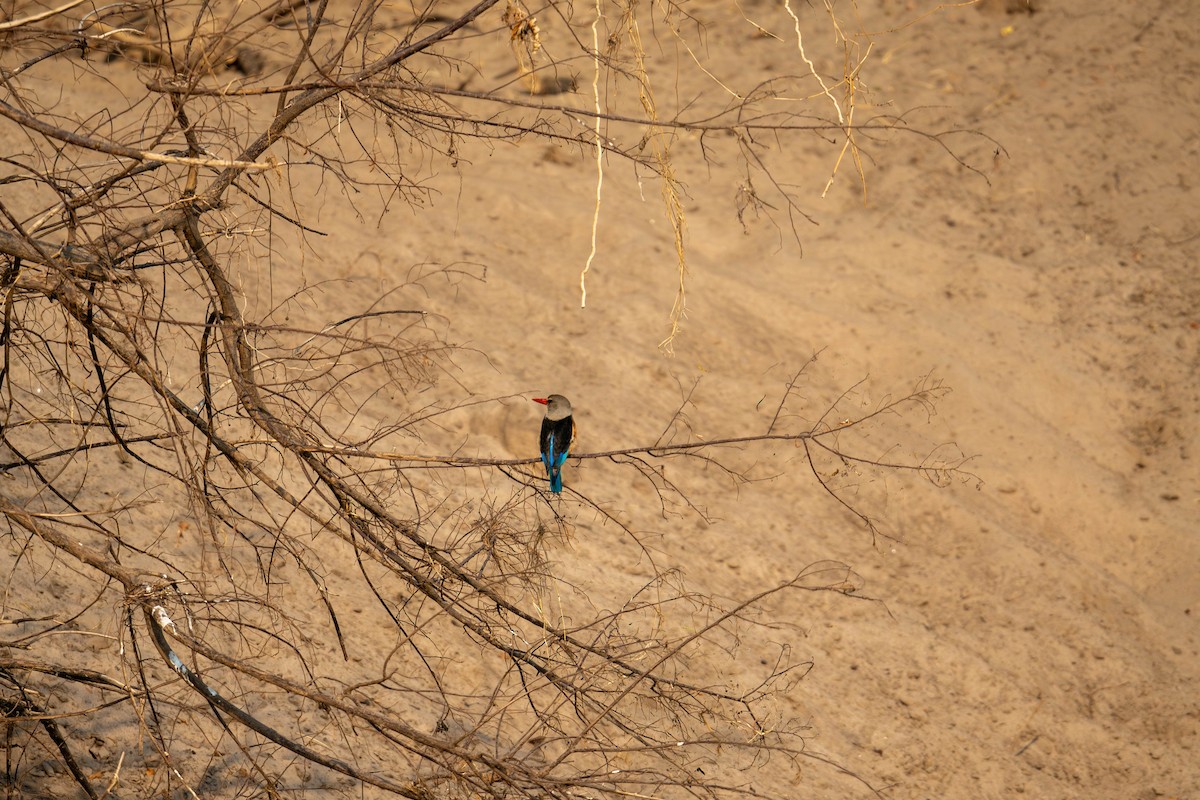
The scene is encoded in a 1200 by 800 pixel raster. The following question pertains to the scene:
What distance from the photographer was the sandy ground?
13.8ft

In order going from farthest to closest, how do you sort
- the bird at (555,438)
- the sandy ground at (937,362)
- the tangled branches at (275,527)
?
1. the sandy ground at (937,362)
2. the bird at (555,438)
3. the tangled branches at (275,527)

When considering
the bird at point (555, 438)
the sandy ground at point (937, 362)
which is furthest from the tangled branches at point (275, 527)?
the sandy ground at point (937, 362)

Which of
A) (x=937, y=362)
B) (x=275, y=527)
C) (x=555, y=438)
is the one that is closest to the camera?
(x=275, y=527)

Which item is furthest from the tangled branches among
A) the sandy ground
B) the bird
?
the sandy ground

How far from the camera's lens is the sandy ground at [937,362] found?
421cm

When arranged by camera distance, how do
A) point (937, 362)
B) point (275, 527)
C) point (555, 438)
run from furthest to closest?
point (937, 362) < point (555, 438) < point (275, 527)

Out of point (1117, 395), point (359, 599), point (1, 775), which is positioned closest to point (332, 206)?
point (359, 599)

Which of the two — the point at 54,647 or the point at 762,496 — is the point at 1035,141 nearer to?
the point at 762,496

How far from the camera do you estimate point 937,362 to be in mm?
5332

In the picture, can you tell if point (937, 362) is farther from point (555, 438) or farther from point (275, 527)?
point (275, 527)

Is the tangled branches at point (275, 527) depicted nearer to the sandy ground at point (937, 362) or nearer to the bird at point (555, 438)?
the bird at point (555, 438)

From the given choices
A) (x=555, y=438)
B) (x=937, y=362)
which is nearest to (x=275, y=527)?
(x=555, y=438)

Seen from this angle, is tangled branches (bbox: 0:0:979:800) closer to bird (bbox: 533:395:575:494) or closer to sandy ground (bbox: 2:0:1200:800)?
bird (bbox: 533:395:575:494)

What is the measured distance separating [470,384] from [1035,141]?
149 inches
